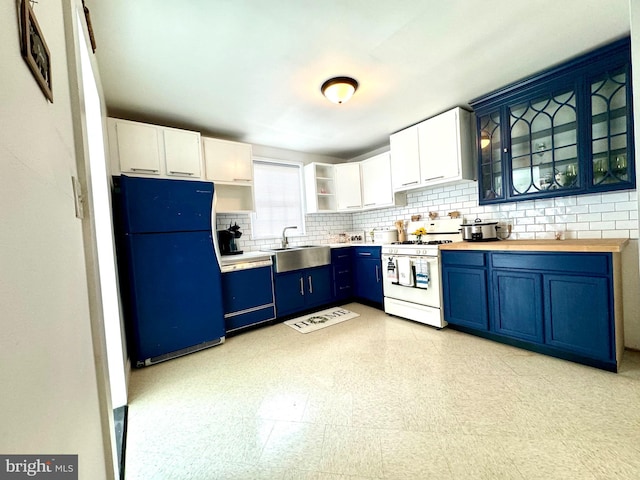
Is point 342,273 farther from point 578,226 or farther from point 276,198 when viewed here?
point 578,226

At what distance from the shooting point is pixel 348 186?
4.48 m

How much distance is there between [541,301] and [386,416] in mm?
1706

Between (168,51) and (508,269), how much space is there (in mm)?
3331

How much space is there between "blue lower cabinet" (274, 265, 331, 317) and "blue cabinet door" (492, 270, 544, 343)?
83.8 inches

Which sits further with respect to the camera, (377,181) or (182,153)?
(377,181)

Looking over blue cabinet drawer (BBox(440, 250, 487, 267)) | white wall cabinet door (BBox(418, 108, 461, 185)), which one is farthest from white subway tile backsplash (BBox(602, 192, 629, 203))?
white wall cabinet door (BBox(418, 108, 461, 185))

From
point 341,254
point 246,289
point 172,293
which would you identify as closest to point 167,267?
point 172,293

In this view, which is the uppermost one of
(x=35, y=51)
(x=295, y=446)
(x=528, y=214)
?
(x=35, y=51)

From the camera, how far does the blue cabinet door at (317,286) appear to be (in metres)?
3.79

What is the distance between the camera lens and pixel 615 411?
159 cm

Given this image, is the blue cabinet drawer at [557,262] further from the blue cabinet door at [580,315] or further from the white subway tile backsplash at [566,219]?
the white subway tile backsplash at [566,219]

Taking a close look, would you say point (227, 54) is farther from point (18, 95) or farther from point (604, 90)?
point (604, 90)

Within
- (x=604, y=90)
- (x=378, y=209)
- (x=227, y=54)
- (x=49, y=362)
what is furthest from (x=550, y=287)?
(x=227, y=54)
